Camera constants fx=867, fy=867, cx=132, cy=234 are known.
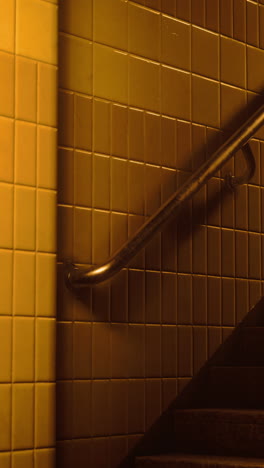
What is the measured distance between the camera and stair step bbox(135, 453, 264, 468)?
304 centimetres

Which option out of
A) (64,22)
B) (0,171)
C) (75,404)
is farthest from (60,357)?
(64,22)

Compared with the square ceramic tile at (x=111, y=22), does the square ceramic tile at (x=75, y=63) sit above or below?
below

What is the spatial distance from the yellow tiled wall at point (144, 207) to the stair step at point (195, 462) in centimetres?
14

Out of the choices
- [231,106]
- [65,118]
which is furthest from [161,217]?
[231,106]

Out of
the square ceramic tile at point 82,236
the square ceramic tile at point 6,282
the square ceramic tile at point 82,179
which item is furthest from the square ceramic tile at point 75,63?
the square ceramic tile at point 6,282

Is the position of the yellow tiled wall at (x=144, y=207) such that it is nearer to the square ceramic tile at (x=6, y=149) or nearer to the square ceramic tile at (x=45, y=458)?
the square ceramic tile at (x=45, y=458)

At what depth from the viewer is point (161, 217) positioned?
3.35 meters

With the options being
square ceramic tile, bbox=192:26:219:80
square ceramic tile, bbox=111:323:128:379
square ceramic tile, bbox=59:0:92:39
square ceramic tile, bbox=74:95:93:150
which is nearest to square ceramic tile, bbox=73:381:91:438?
square ceramic tile, bbox=111:323:128:379

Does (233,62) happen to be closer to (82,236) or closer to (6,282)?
(82,236)

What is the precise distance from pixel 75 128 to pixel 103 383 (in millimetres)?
997

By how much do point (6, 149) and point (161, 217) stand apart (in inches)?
28.6

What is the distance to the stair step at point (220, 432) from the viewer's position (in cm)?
329

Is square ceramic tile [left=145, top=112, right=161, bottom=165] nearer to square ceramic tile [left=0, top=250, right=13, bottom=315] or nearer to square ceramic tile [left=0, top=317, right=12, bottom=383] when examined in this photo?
square ceramic tile [left=0, top=250, right=13, bottom=315]

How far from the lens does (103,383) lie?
3.36 metres
